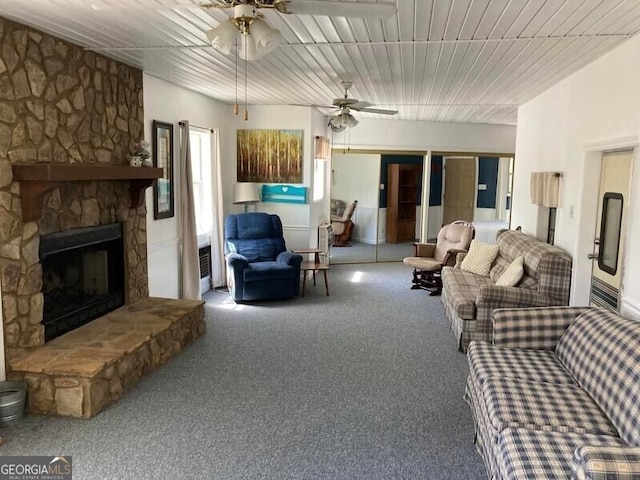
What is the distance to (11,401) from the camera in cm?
302

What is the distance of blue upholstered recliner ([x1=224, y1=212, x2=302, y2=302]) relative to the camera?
5801 mm

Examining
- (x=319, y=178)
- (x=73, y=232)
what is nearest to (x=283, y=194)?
(x=319, y=178)

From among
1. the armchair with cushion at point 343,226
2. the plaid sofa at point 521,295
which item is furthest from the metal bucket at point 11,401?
the armchair with cushion at point 343,226

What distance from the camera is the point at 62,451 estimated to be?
9.06 feet

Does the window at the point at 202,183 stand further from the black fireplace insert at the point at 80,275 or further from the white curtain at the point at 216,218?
the black fireplace insert at the point at 80,275

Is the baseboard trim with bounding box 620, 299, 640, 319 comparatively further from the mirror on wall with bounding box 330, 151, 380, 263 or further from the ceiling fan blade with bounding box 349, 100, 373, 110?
the mirror on wall with bounding box 330, 151, 380, 263

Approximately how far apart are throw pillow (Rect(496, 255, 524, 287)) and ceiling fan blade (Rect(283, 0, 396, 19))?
300cm

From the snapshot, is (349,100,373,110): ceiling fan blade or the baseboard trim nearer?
the baseboard trim

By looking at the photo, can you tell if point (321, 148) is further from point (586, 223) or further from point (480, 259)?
point (586, 223)

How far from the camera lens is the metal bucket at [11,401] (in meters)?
2.99

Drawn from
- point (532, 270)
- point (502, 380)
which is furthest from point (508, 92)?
point (502, 380)

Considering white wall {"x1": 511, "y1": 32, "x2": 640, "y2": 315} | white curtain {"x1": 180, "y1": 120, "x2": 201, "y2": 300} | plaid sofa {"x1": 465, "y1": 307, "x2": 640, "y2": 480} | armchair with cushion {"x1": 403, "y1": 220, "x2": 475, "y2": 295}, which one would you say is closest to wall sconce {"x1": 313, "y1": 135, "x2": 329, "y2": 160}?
armchair with cushion {"x1": 403, "y1": 220, "x2": 475, "y2": 295}

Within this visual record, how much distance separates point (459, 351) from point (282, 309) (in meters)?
2.11

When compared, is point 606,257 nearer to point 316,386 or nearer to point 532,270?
point 532,270
